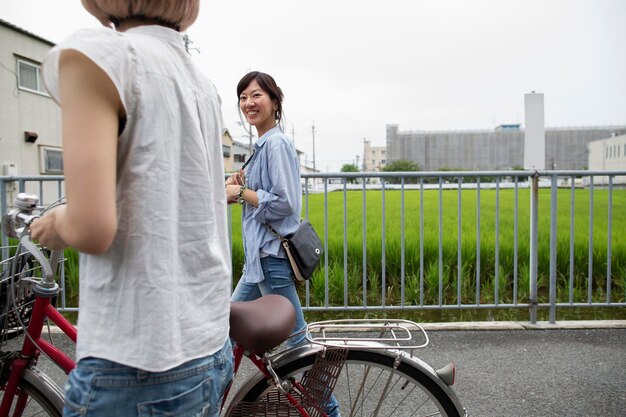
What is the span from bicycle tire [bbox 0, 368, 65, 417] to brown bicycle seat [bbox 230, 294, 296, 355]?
64 centimetres

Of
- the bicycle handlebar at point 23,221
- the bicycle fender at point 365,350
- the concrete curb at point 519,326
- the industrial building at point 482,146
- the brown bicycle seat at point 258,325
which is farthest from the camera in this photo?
the industrial building at point 482,146

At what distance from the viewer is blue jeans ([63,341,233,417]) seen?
3.31ft

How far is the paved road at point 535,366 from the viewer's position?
Answer: 2.93 m

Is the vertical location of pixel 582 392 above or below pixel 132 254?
below

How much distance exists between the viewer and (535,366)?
11.5 feet

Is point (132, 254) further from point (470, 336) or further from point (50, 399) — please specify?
point (470, 336)

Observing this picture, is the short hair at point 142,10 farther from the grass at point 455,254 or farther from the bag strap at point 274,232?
the grass at point 455,254

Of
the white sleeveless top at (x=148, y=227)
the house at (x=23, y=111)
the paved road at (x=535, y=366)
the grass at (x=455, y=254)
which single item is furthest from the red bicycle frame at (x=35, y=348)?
the house at (x=23, y=111)

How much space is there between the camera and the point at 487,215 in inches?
247

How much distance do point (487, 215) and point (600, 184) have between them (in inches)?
71.3

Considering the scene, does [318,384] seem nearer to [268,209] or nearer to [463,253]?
[268,209]

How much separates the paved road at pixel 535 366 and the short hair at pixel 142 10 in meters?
2.62

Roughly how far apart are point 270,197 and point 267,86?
609 millimetres

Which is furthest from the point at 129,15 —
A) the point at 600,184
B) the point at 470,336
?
the point at 600,184
